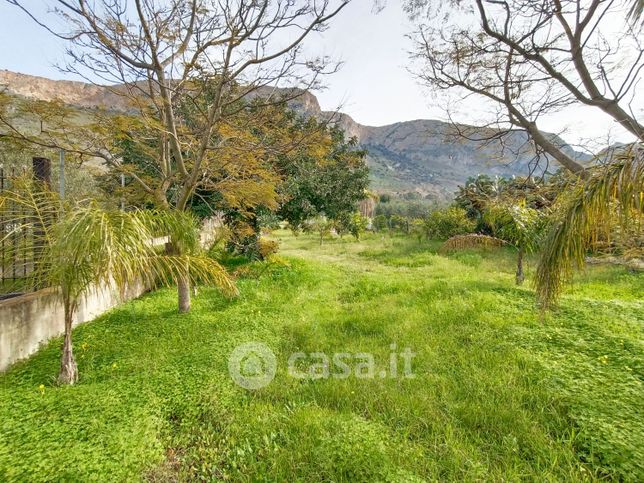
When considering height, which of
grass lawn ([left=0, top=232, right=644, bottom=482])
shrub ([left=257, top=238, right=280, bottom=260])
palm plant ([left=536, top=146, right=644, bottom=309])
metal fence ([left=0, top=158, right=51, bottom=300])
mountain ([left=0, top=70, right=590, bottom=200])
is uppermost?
mountain ([left=0, top=70, right=590, bottom=200])

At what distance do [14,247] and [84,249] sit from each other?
1.64 m

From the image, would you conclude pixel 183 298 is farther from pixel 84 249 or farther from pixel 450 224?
pixel 450 224

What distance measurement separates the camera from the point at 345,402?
2947 millimetres

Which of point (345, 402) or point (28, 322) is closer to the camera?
point (345, 402)

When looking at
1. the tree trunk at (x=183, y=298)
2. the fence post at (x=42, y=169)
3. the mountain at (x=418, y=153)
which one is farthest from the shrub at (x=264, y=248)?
the fence post at (x=42, y=169)

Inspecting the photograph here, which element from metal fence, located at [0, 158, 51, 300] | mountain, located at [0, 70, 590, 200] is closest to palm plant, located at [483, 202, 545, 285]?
mountain, located at [0, 70, 590, 200]

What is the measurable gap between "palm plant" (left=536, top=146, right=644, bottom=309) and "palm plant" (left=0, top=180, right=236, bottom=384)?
3.44m

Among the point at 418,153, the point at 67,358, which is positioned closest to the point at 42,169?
the point at 67,358

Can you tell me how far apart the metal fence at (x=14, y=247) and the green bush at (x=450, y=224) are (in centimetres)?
1561

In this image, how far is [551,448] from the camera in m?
2.31

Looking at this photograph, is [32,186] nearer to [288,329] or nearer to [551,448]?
[288,329]

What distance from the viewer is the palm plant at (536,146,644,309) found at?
208 centimetres

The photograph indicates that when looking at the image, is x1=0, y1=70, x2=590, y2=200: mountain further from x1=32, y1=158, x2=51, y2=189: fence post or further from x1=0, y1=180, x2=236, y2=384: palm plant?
x1=0, y1=180, x2=236, y2=384: palm plant

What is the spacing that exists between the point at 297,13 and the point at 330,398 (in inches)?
201
